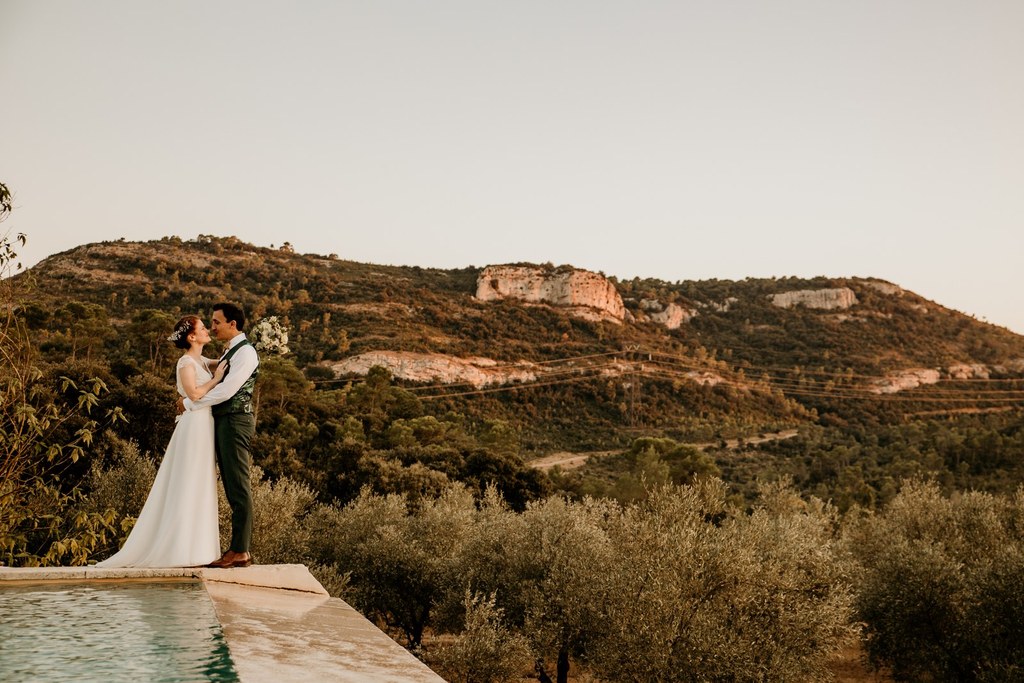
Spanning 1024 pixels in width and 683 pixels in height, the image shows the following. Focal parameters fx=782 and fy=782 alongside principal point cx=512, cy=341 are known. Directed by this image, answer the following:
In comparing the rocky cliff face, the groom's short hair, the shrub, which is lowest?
the shrub

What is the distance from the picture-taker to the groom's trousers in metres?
5.98

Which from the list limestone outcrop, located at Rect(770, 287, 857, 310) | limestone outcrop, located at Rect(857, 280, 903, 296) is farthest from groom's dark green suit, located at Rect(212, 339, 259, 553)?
limestone outcrop, located at Rect(857, 280, 903, 296)

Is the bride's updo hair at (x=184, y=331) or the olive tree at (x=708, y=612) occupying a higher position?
the bride's updo hair at (x=184, y=331)

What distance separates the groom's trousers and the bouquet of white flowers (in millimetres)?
58753

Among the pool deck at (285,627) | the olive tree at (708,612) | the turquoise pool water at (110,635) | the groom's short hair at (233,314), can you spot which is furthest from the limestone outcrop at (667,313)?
the turquoise pool water at (110,635)

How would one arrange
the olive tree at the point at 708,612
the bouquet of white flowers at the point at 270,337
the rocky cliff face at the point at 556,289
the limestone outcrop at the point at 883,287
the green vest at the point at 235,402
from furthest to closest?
the limestone outcrop at the point at 883,287, the rocky cliff face at the point at 556,289, the bouquet of white flowers at the point at 270,337, the olive tree at the point at 708,612, the green vest at the point at 235,402

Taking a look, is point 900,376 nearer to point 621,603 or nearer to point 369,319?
point 369,319

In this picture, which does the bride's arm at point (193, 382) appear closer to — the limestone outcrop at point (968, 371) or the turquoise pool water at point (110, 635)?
the turquoise pool water at point (110, 635)

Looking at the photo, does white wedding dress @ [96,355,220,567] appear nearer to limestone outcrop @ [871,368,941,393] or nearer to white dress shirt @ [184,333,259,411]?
white dress shirt @ [184,333,259,411]

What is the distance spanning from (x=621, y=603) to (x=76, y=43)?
76.7ft

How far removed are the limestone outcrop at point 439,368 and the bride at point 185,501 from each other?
61482 mm

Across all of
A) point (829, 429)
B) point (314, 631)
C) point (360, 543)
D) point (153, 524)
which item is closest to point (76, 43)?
point (360, 543)

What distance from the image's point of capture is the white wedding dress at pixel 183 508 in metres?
6.01

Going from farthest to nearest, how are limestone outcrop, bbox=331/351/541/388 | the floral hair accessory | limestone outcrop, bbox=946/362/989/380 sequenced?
limestone outcrop, bbox=946/362/989/380, limestone outcrop, bbox=331/351/541/388, the floral hair accessory
